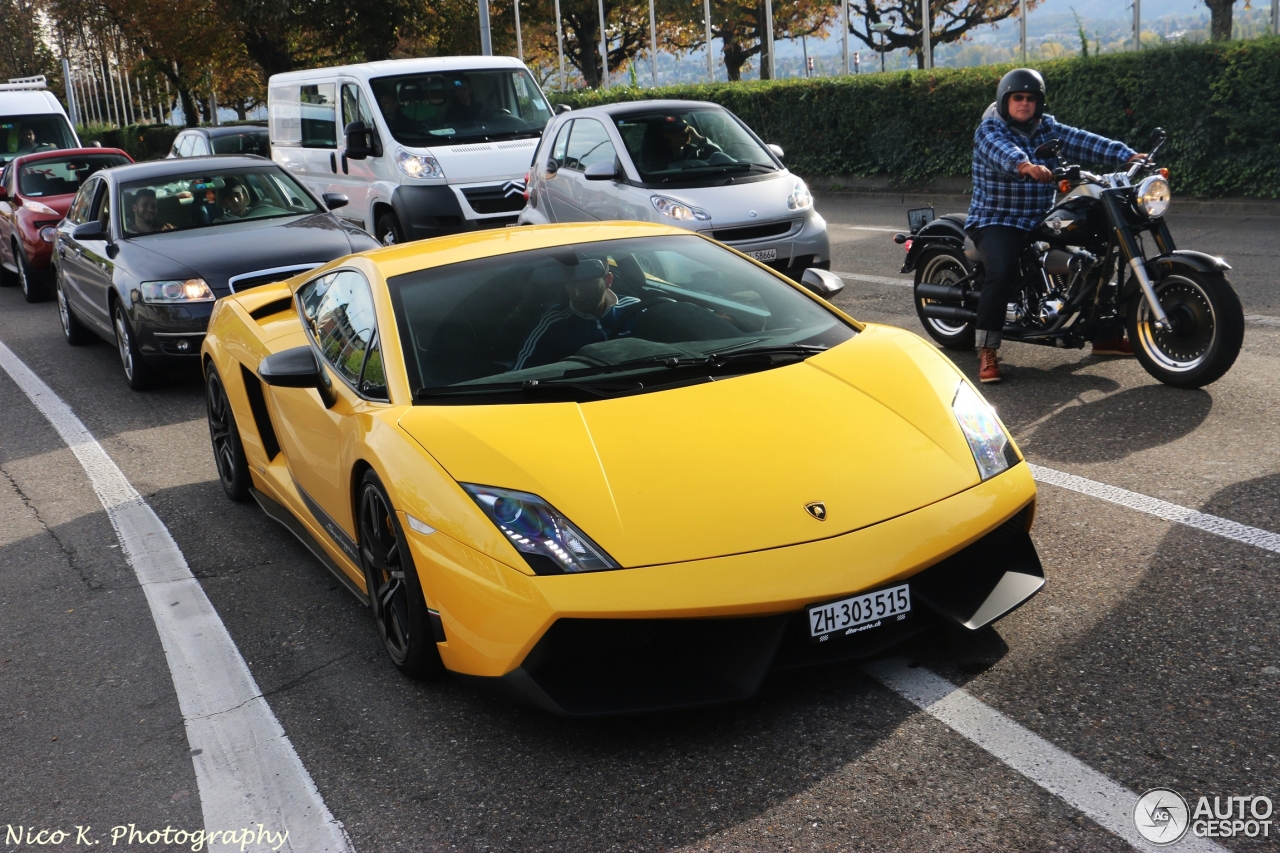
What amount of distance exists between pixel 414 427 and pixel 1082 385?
4.60 m

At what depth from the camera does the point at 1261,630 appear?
3.88 metres

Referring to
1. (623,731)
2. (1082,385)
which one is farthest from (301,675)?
(1082,385)

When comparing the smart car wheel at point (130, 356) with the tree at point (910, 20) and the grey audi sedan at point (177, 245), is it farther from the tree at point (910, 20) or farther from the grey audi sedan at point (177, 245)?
the tree at point (910, 20)

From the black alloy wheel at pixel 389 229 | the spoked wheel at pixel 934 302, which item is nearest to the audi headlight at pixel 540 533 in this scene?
the spoked wheel at pixel 934 302

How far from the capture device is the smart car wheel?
30.5 ft

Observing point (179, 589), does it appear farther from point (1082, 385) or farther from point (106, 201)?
point (106, 201)

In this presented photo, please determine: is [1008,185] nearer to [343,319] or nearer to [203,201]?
[343,319]

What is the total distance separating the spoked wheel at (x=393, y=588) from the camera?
386cm

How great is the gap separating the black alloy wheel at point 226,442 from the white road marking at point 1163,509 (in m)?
3.65

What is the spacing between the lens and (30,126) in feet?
70.0

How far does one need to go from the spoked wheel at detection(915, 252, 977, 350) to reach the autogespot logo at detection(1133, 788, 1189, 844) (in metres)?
5.44

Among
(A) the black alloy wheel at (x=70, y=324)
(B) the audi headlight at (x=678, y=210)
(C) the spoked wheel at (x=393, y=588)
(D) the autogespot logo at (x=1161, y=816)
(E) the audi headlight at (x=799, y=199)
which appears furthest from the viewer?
(A) the black alloy wheel at (x=70, y=324)

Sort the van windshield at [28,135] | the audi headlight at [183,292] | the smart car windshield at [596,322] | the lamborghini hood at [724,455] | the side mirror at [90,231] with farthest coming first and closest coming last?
the van windshield at [28,135], the side mirror at [90,231], the audi headlight at [183,292], the smart car windshield at [596,322], the lamborghini hood at [724,455]

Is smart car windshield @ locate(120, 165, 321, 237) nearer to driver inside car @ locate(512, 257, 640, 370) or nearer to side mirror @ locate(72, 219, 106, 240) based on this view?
side mirror @ locate(72, 219, 106, 240)
